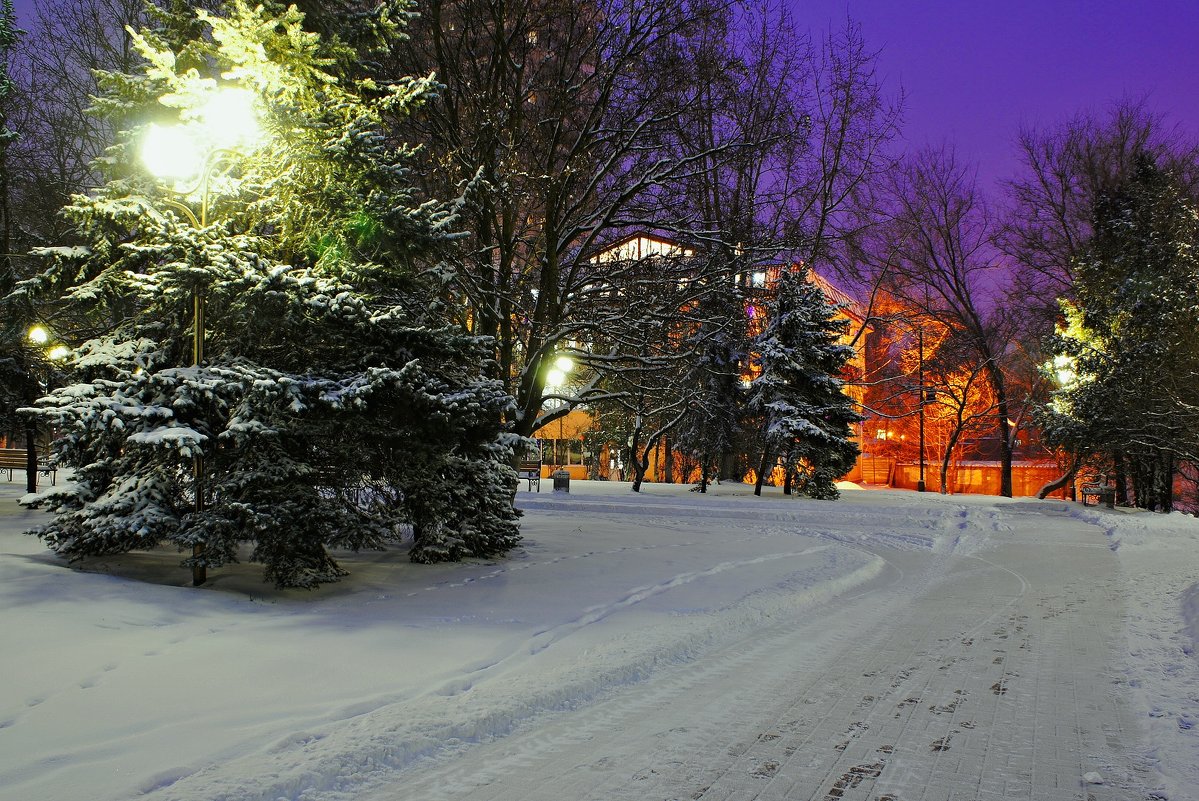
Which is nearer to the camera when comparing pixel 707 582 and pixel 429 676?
pixel 429 676

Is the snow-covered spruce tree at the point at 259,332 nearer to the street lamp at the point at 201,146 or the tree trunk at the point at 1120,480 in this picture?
the street lamp at the point at 201,146

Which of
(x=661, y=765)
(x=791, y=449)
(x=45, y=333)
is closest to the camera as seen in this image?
(x=661, y=765)

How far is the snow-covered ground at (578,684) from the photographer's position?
4055 mm

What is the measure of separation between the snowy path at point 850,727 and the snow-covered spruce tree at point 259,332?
3.93m

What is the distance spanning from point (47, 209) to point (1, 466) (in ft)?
Result: 32.2

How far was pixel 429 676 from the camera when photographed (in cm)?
566

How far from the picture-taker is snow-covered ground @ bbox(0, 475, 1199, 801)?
13.3ft

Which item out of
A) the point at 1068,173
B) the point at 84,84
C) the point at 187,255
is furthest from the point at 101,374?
the point at 1068,173

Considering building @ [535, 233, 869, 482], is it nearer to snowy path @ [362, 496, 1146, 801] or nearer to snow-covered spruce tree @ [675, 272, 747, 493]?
snow-covered spruce tree @ [675, 272, 747, 493]

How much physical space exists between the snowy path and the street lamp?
478 cm

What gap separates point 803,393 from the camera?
29.4 metres

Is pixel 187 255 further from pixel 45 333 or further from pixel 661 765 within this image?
pixel 45 333

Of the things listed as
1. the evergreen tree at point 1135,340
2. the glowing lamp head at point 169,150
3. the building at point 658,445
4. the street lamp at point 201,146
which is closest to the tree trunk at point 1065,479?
the evergreen tree at point 1135,340

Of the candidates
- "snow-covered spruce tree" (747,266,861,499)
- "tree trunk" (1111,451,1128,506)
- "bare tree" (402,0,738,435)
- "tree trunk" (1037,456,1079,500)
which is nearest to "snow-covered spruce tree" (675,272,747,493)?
"snow-covered spruce tree" (747,266,861,499)
